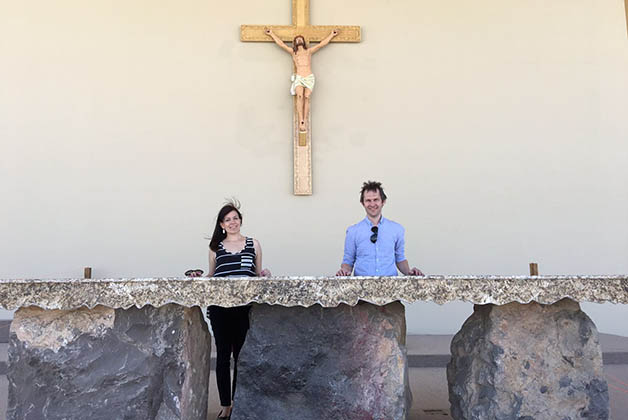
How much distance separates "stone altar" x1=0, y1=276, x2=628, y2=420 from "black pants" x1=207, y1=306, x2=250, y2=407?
0.42 m

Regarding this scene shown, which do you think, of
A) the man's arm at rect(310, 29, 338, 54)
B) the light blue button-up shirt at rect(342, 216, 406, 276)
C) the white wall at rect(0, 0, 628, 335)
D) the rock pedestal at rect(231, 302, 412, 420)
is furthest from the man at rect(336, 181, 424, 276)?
the man's arm at rect(310, 29, 338, 54)

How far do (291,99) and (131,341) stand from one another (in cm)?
321

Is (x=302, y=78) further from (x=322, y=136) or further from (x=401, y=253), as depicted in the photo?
(x=401, y=253)

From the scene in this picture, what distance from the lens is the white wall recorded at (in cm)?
485

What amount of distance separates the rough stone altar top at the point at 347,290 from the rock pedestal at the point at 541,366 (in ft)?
0.56

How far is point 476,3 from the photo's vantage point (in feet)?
16.9

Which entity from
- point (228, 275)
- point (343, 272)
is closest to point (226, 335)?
point (228, 275)

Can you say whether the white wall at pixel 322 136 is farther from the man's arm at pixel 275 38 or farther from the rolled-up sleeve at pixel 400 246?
the rolled-up sleeve at pixel 400 246

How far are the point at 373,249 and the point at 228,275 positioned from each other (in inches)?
29.2

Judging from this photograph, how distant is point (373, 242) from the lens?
2.85m

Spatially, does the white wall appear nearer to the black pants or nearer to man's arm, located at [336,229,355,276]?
man's arm, located at [336,229,355,276]

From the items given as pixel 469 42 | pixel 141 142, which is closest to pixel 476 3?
pixel 469 42

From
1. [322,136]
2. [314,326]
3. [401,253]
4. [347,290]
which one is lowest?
[314,326]

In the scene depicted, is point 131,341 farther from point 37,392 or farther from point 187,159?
point 187,159
